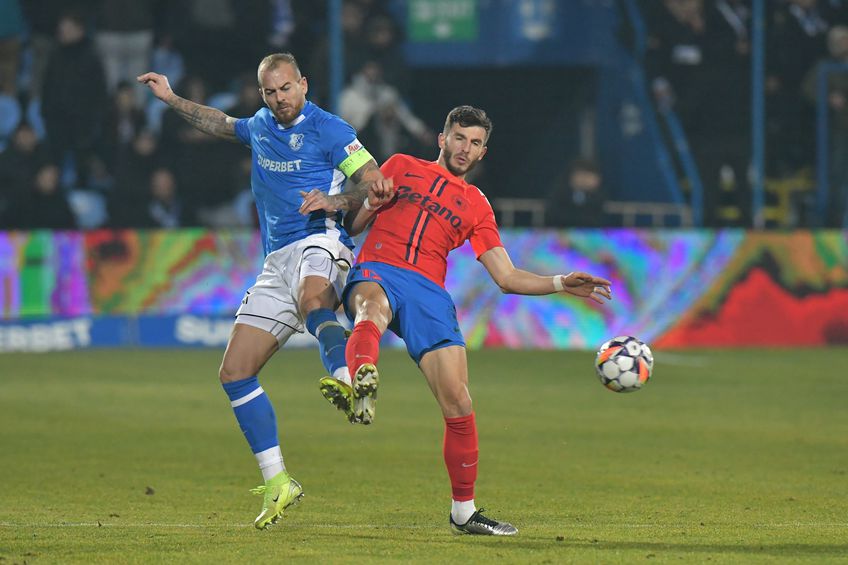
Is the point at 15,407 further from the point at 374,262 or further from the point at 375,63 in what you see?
the point at 375,63

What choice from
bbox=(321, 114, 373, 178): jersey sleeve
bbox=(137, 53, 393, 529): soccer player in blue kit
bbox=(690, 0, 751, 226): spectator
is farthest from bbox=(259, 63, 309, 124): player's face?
bbox=(690, 0, 751, 226): spectator

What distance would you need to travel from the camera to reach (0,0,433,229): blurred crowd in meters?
18.3

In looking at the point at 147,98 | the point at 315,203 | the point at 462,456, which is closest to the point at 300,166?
the point at 315,203

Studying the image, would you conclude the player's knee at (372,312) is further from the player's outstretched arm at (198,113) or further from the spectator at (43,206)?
the spectator at (43,206)

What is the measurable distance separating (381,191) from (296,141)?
2.24 feet

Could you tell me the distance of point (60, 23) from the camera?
1866 centimetres

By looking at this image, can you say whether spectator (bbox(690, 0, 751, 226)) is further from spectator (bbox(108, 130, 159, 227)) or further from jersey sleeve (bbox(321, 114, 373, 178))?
jersey sleeve (bbox(321, 114, 373, 178))

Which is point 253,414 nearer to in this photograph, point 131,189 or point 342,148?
point 342,148

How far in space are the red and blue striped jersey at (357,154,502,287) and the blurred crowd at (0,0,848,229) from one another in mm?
11381

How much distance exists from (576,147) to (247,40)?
4.92 meters

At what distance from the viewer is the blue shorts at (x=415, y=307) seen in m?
6.83

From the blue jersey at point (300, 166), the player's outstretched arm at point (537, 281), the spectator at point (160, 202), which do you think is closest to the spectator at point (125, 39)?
the spectator at point (160, 202)

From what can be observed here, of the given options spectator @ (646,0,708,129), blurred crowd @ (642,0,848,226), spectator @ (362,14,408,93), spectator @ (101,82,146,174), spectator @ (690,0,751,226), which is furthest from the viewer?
spectator @ (646,0,708,129)

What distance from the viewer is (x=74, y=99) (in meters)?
18.5
